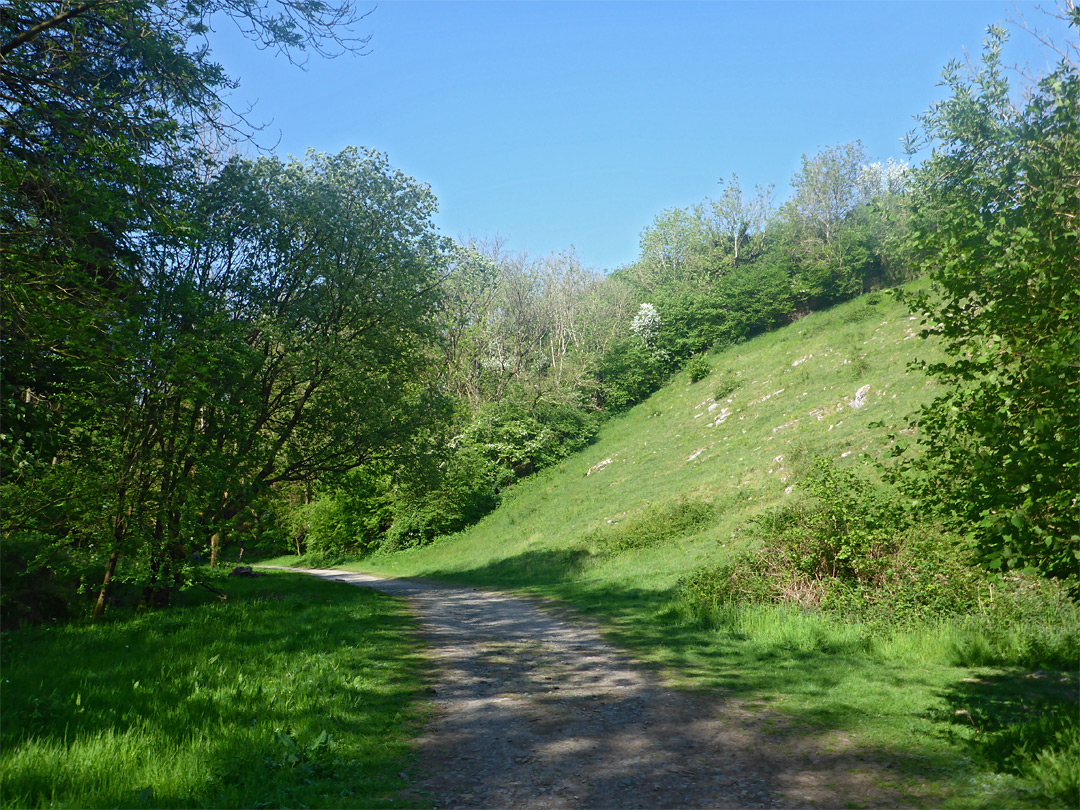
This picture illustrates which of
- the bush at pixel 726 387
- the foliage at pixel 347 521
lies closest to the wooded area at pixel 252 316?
the foliage at pixel 347 521

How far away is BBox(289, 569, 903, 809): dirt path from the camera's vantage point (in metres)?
4.93

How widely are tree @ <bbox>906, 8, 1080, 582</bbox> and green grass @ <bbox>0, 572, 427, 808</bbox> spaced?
220 inches

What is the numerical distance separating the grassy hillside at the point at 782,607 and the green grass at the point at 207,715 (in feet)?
13.3

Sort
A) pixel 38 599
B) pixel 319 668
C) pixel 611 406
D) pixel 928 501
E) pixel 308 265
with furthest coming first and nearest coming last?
1. pixel 611 406
2. pixel 308 265
3. pixel 38 599
4. pixel 319 668
5. pixel 928 501

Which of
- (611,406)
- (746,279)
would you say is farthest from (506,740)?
(746,279)

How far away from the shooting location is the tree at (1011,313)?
5043 mm

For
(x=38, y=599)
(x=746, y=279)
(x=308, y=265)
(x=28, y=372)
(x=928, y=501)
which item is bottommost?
(x=38, y=599)

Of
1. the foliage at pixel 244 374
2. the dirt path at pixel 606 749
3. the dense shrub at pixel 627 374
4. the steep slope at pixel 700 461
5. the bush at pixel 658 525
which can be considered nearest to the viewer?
the dirt path at pixel 606 749

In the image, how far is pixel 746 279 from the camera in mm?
56312

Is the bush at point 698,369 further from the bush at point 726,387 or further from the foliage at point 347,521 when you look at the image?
the foliage at point 347,521

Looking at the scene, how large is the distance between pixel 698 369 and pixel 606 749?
45.3m

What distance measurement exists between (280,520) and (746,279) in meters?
43.2

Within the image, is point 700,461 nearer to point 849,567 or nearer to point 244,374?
point 849,567

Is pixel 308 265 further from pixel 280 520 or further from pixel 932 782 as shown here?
pixel 280 520
